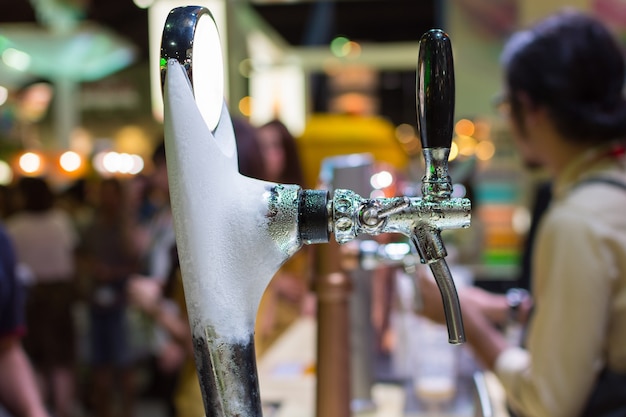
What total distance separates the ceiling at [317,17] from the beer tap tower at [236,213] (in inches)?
281

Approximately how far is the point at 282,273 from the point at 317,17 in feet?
18.6

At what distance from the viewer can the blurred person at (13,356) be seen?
1.25 metres

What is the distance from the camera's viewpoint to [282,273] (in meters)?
2.54

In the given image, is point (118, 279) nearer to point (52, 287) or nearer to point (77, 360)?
point (52, 287)

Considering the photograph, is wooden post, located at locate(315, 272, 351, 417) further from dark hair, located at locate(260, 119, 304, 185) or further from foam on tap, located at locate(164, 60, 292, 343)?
dark hair, located at locate(260, 119, 304, 185)

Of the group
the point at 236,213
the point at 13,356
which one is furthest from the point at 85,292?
the point at 236,213

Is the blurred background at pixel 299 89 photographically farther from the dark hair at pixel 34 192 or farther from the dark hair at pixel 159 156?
the dark hair at pixel 34 192

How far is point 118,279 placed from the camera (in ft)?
12.6

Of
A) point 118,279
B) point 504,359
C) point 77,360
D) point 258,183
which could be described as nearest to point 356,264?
point 504,359

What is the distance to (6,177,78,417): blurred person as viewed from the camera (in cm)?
359

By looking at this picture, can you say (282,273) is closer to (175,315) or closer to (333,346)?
(175,315)

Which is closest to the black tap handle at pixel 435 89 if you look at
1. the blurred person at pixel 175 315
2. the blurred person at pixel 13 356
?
the blurred person at pixel 13 356

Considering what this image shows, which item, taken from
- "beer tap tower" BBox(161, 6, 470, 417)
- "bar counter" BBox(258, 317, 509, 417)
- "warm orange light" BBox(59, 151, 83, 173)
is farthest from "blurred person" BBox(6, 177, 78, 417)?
"warm orange light" BBox(59, 151, 83, 173)

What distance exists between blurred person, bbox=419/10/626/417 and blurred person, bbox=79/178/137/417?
282 cm
